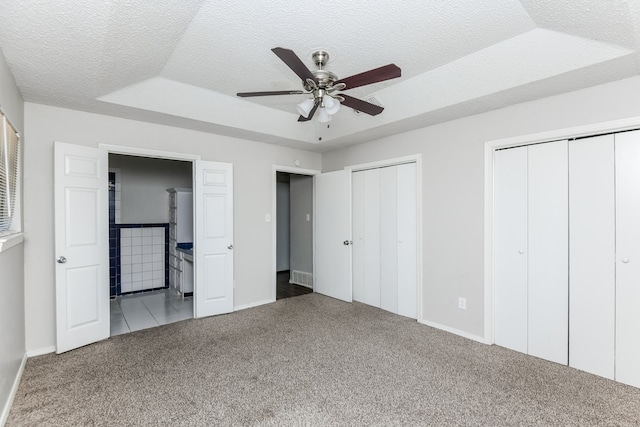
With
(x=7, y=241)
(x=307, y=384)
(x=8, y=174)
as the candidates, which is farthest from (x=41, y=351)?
(x=307, y=384)

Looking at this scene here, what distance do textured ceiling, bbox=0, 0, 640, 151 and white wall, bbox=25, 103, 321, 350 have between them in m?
0.22

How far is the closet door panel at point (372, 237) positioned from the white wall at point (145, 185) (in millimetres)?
A: 3108

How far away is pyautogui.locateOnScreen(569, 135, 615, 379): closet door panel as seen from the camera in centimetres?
251

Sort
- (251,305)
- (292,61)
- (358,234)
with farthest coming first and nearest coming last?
1. (358,234)
2. (251,305)
3. (292,61)

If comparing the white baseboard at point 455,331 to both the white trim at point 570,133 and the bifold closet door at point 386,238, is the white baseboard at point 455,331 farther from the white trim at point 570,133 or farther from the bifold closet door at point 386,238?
the white trim at point 570,133

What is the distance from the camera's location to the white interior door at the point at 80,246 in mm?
2939

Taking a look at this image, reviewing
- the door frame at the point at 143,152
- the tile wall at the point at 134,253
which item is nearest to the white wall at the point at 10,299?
the door frame at the point at 143,152

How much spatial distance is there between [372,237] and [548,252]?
2069 mm

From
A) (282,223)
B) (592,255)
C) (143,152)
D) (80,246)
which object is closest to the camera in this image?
(592,255)

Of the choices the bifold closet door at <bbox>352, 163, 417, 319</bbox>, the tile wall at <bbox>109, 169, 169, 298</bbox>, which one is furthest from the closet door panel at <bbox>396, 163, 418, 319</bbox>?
the tile wall at <bbox>109, 169, 169, 298</bbox>

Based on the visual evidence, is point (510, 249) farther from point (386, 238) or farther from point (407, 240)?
point (386, 238)

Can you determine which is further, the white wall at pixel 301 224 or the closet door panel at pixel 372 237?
the white wall at pixel 301 224

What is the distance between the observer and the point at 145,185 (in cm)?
540

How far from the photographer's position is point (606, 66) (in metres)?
2.23
